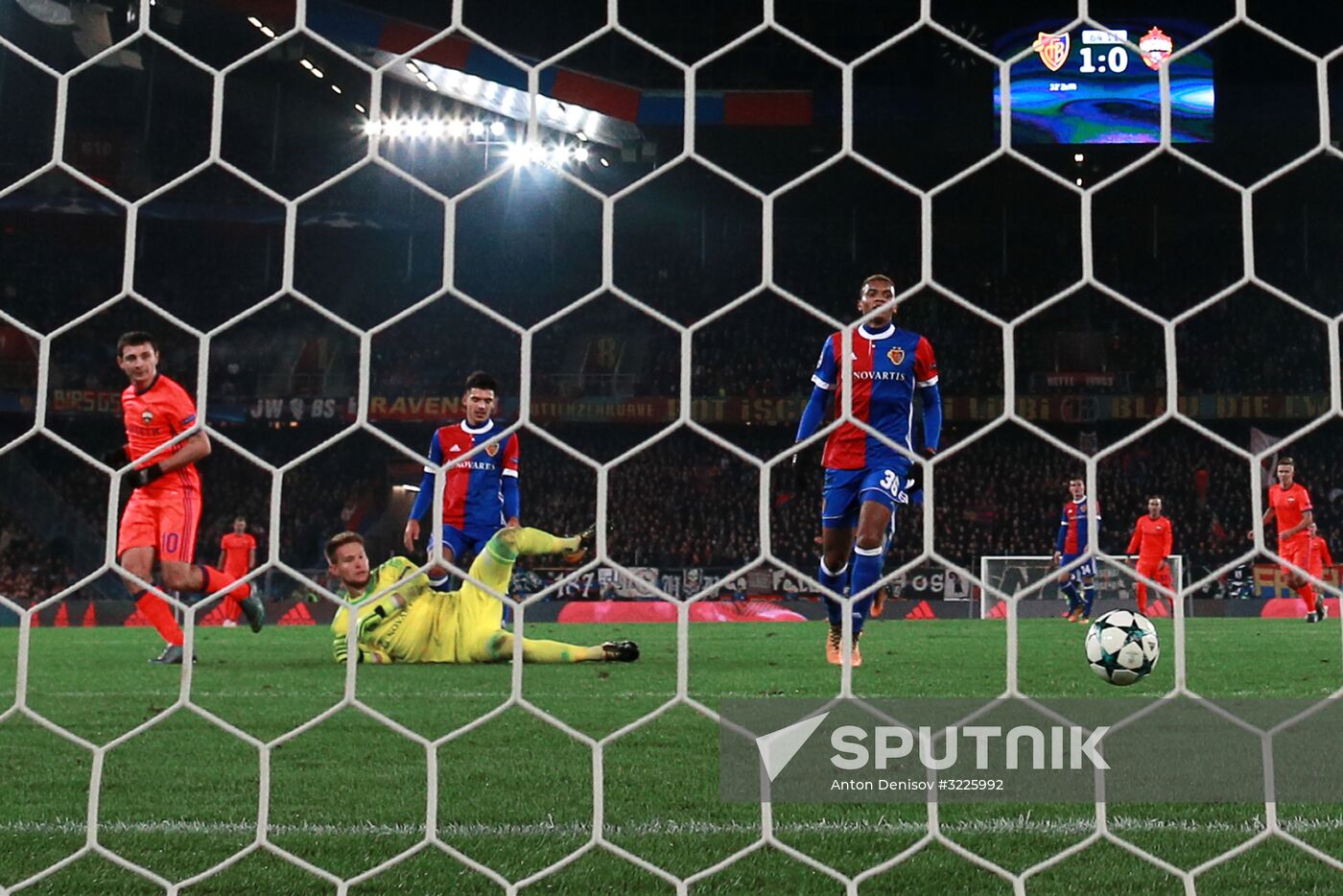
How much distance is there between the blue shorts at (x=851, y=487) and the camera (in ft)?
13.5

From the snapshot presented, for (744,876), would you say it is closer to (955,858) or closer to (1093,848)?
(955,858)

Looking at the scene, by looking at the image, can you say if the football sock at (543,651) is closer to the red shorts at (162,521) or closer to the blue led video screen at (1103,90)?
the red shorts at (162,521)

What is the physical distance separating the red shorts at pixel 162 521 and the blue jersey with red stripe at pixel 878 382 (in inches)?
93.6

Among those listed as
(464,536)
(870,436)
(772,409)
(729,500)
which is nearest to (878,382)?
(870,436)

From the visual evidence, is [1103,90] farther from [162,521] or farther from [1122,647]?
[162,521]

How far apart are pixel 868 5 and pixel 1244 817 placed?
16.0 metres

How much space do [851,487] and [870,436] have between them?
688 mm

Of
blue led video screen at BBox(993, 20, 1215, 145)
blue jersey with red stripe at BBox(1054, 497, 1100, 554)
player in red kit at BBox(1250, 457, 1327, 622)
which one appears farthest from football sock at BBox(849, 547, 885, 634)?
blue led video screen at BBox(993, 20, 1215, 145)

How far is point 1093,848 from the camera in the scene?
1.85 metres

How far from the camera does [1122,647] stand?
378cm

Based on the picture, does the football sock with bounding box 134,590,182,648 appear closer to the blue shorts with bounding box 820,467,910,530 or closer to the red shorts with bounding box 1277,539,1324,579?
the blue shorts with bounding box 820,467,910,530

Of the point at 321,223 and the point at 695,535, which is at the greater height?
the point at 321,223

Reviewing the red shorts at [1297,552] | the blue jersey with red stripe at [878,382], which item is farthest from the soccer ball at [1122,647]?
the red shorts at [1297,552]

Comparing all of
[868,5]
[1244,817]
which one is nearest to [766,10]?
[1244,817]
